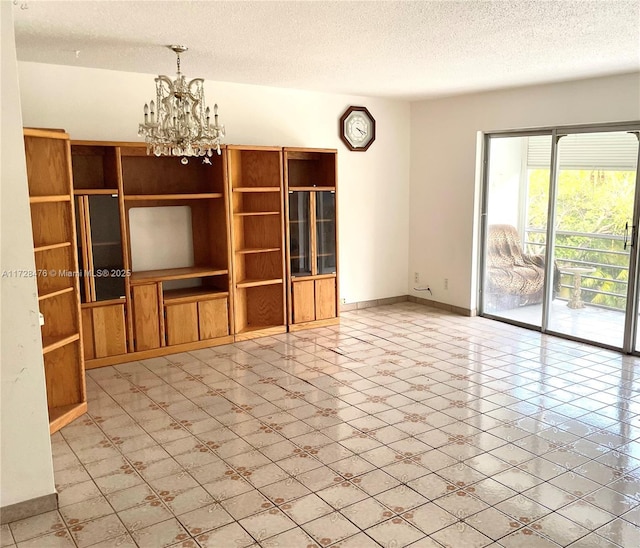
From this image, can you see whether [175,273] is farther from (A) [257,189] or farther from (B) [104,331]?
(A) [257,189]

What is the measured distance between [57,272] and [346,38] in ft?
8.31

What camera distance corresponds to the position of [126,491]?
3102mm

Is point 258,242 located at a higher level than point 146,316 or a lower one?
higher

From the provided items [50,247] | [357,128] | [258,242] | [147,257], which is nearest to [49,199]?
[50,247]

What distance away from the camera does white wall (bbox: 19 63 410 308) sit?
5.06 m

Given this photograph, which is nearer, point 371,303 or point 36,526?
point 36,526

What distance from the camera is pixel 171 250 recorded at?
583 centimetres

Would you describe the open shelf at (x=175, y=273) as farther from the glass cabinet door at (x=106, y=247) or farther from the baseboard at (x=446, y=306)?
the baseboard at (x=446, y=306)

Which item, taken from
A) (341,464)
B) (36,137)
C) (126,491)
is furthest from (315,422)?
(36,137)

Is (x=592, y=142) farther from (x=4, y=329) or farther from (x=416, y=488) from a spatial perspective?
(x=4, y=329)

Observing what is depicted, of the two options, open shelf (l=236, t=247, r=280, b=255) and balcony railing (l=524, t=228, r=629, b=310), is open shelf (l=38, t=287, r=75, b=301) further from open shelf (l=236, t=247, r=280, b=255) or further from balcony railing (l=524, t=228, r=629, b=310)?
balcony railing (l=524, t=228, r=629, b=310)

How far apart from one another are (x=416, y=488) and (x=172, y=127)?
298 centimetres

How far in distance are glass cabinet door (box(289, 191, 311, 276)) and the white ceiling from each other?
1.22m

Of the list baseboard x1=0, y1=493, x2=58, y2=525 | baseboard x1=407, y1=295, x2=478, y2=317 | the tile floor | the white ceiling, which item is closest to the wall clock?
the white ceiling
